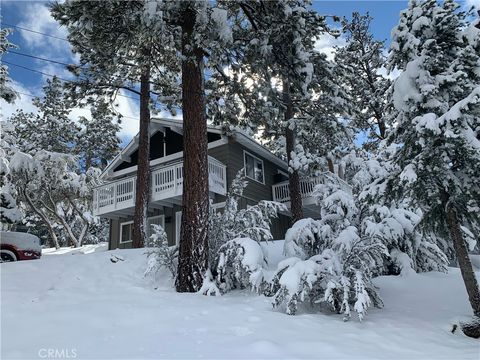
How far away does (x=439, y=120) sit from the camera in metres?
4.90

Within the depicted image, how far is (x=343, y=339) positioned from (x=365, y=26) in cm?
1990

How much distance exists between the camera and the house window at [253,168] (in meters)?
18.6

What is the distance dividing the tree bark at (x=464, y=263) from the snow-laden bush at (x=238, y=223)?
3480 millimetres

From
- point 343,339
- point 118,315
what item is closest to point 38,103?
point 118,315

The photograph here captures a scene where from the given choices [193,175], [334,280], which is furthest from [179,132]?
[334,280]

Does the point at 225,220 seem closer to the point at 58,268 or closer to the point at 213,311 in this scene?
the point at 213,311

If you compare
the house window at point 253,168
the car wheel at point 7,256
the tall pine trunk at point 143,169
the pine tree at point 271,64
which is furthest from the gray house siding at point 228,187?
the car wheel at point 7,256

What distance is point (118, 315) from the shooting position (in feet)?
15.4

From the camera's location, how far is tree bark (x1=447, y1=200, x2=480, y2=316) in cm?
510

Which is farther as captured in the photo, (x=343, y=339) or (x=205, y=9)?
(x=205, y=9)

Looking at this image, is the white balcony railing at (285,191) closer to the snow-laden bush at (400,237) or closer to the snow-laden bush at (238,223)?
the snow-laden bush at (400,237)

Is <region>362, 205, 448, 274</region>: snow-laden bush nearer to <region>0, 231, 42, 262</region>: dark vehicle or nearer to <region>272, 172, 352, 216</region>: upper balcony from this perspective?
<region>0, 231, 42, 262</region>: dark vehicle

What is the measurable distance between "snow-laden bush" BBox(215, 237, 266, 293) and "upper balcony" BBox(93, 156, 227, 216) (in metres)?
8.48

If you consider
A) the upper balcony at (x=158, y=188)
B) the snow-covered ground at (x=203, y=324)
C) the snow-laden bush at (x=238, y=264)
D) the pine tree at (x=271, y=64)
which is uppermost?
the pine tree at (x=271, y=64)
